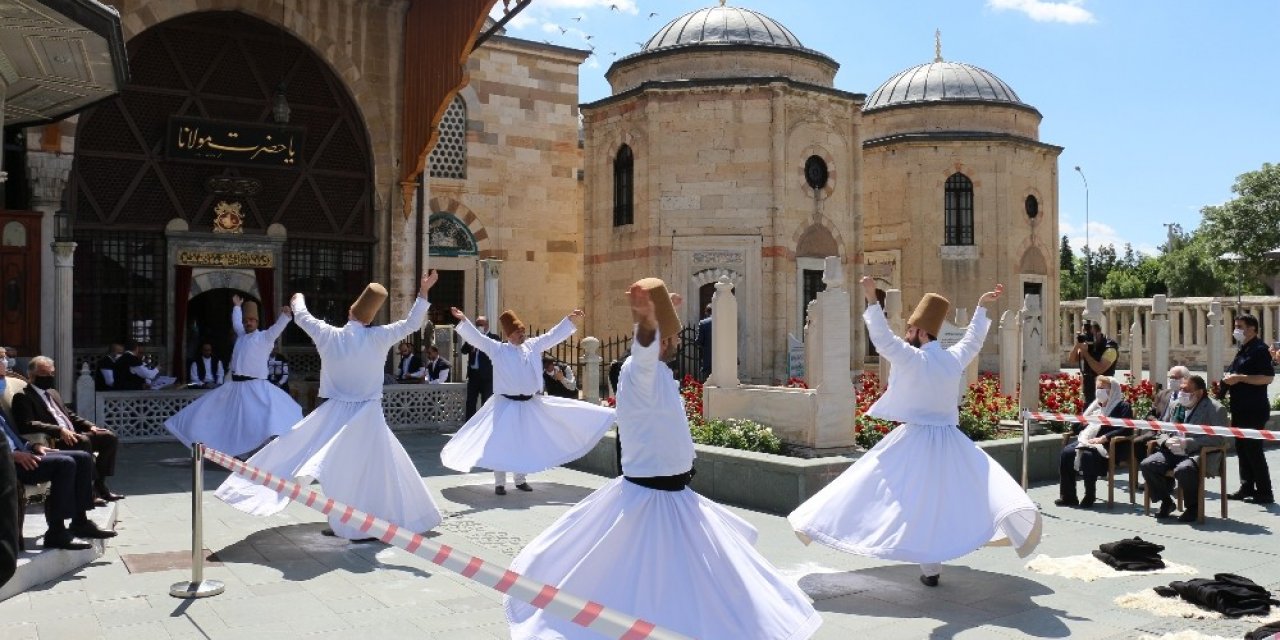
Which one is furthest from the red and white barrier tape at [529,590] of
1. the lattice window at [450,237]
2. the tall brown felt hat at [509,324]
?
the lattice window at [450,237]

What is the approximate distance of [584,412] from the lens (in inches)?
429

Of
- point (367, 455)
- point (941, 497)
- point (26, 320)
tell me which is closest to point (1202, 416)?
point (941, 497)

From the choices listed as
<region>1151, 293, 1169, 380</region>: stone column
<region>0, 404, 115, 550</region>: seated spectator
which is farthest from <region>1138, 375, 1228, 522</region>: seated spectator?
<region>0, 404, 115, 550</region>: seated spectator

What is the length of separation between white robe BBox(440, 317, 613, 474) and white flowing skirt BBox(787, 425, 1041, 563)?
13.0ft

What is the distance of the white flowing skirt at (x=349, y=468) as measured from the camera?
8125mm

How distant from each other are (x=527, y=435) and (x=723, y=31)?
17.6 metres

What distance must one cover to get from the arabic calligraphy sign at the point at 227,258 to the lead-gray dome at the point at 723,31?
1230 cm

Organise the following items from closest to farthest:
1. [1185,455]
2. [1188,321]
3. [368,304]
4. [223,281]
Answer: [368,304] < [1185,455] < [223,281] < [1188,321]

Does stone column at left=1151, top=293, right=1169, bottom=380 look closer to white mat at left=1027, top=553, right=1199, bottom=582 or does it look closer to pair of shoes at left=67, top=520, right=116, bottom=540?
white mat at left=1027, top=553, right=1199, bottom=582

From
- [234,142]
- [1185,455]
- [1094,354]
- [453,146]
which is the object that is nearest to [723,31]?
[453,146]

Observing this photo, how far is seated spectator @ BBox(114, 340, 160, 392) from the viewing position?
49.9ft

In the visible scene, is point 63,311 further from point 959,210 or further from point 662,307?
point 959,210

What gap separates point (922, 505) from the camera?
670cm

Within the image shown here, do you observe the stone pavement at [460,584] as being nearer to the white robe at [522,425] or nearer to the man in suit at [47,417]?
the white robe at [522,425]
